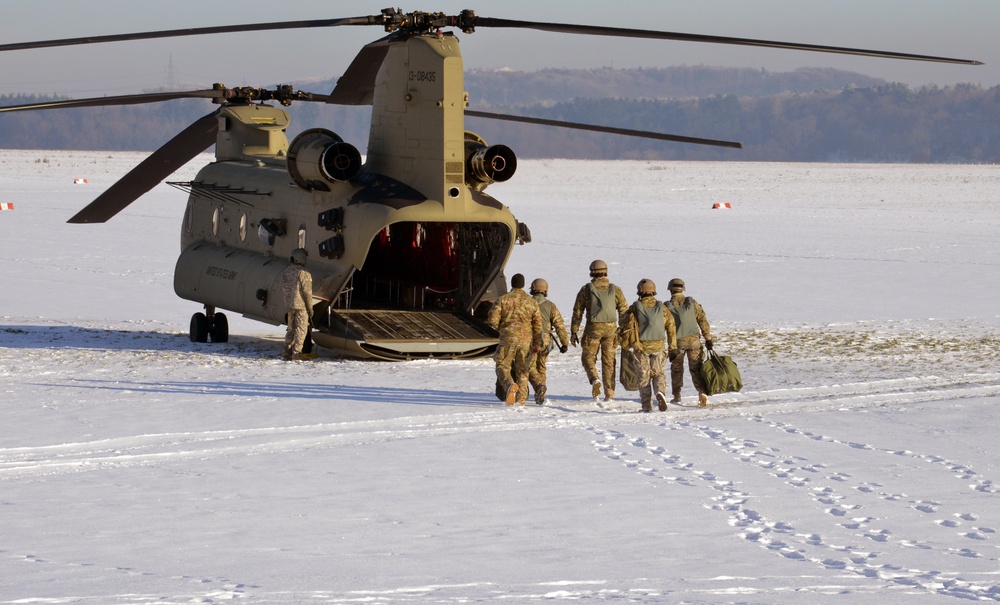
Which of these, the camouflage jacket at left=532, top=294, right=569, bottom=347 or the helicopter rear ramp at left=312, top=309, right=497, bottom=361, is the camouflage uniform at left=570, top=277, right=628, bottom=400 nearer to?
the camouflage jacket at left=532, top=294, right=569, bottom=347

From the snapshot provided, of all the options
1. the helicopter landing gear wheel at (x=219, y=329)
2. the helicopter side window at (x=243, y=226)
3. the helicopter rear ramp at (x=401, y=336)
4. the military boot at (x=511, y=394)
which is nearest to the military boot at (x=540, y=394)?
the military boot at (x=511, y=394)

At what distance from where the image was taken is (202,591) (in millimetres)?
7504

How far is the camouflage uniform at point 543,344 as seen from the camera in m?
14.0

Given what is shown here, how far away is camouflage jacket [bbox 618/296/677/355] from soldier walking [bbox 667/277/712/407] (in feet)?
0.70

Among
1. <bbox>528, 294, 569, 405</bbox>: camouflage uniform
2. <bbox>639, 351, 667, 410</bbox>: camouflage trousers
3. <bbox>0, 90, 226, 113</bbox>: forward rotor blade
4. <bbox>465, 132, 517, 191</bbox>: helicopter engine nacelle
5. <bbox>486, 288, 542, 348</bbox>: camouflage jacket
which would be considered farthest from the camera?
<bbox>465, 132, 517, 191</bbox>: helicopter engine nacelle

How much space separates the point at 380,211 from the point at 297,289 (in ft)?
4.56

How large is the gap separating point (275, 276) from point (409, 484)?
25.4ft

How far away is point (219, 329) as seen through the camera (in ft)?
63.4

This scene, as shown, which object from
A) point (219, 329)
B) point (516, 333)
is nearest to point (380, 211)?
point (516, 333)

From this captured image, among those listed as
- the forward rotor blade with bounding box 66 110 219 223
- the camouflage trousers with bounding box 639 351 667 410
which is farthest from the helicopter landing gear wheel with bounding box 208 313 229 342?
the camouflage trousers with bounding box 639 351 667 410

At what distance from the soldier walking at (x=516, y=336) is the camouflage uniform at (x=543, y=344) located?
14cm

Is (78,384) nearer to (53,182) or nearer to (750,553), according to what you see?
(750,553)

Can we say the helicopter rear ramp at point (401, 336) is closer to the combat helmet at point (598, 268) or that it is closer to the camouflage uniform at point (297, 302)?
the camouflage uniform at point (297, 302)

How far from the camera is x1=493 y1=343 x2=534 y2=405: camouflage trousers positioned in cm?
1375
